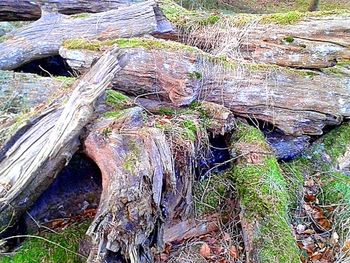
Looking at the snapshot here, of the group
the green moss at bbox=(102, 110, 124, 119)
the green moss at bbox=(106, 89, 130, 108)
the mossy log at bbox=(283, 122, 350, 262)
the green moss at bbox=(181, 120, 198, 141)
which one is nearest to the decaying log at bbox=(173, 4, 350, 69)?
the mossy log at bbox=(283, 122, 350, 262)

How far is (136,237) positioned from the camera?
2828 mm

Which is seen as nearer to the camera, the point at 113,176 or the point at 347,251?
the point at 113,176

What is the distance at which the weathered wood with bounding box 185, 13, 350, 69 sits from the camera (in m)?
5.04

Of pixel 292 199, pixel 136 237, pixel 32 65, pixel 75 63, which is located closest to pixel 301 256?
pixel 292 199

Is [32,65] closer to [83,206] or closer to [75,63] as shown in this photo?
[75,63]

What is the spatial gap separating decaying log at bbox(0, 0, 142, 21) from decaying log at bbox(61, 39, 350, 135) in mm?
1333

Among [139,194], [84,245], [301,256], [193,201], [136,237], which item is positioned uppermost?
[139,194]

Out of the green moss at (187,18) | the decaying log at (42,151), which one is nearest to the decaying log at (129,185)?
the decaying log at (42,151)

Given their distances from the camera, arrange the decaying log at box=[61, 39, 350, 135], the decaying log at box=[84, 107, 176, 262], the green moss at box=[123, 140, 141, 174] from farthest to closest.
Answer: the decaying log at box=[61, 39, 350, 135] < the green moss at box=[123, 140, 141, 174] < the decaying log at box=[84, 107, 176, 262]

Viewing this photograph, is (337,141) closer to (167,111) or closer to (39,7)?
(167,111)

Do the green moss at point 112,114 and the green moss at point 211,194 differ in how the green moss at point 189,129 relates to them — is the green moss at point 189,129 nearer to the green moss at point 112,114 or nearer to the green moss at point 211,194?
the green moss at point 211,194

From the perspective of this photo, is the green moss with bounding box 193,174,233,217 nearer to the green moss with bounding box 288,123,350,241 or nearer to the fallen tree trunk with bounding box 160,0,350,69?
the green moss with bounding box 288,123,350,241

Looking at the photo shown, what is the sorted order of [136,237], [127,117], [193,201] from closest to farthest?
[136,237] < [127,117] < [193,201]

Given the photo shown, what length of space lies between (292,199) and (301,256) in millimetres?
665
